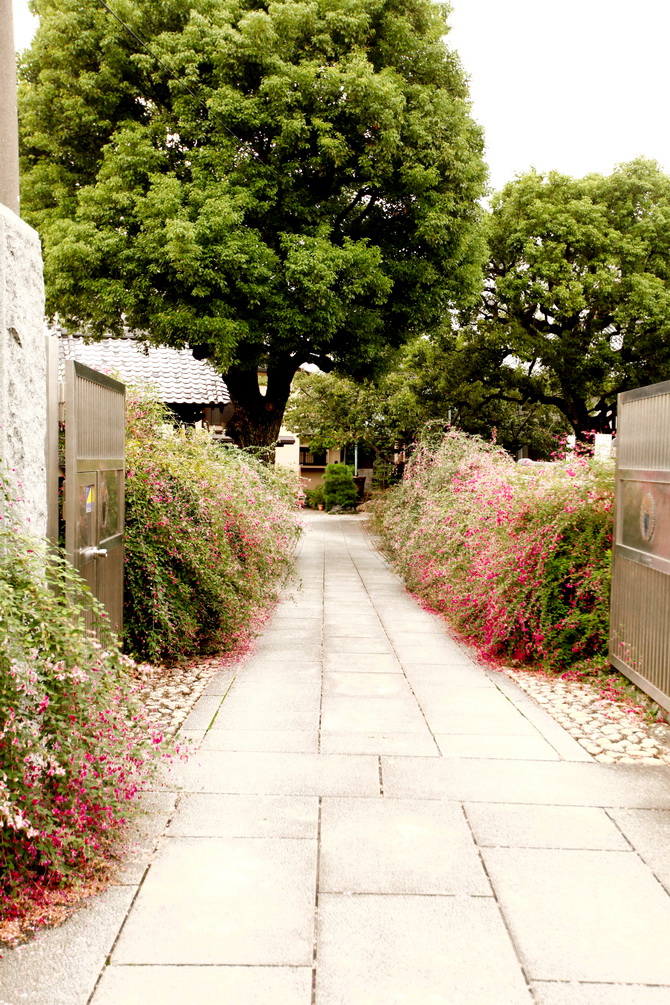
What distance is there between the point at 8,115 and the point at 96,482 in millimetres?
1992

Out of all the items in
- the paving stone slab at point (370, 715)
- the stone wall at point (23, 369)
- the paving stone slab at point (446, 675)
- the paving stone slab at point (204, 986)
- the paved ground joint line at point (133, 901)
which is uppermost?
the stone wall at point (23, 369)

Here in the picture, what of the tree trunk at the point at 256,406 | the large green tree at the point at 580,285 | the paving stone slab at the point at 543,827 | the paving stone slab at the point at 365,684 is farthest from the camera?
the large green tree at the point at 580,285

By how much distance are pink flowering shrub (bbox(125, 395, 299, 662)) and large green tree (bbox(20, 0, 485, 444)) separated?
5.18 m

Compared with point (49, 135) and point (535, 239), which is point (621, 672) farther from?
point (535, 239)

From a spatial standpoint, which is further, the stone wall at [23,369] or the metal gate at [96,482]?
the metal gate at [96,482]

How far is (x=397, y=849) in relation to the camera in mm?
3154

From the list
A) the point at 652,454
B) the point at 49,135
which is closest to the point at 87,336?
the point at 49,135

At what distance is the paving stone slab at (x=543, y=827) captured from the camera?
3.23 m

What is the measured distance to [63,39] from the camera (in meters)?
12.5

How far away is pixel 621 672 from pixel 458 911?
10.4ft

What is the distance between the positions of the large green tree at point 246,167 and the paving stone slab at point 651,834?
9.52 m

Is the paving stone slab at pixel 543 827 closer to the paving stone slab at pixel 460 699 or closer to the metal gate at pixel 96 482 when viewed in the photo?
the paving stone slab at pixel 460 699

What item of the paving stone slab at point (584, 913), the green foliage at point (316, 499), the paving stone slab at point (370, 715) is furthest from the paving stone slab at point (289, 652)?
the green foliage at point (316, 499)

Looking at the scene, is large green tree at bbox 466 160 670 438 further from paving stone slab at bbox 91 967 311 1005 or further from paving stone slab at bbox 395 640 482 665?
paving stone slab at bbox 91 967 311 1005
